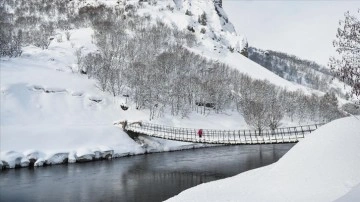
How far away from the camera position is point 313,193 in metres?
17.6

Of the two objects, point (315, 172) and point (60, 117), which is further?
point (60, 117)

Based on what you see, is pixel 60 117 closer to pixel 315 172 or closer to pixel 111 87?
pixel 111 87

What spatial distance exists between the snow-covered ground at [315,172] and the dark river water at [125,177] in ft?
30.9

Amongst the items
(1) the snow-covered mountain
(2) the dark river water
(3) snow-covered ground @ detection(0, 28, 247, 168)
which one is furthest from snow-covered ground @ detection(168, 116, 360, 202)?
(1) the snow-covered mountain

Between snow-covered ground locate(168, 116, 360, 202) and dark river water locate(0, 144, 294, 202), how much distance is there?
30.9ft

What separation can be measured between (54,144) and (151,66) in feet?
170

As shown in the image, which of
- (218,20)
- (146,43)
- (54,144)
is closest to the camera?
(54,144)

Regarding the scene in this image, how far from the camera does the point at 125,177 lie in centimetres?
3759

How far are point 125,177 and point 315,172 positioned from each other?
22.9 m

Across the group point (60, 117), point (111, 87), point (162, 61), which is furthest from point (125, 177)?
point (162, 61)

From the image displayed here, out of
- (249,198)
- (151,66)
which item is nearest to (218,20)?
(151,66)

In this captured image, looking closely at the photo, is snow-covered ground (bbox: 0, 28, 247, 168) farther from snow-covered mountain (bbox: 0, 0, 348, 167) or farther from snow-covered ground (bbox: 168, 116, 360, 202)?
snow-covered ground (bbox: 168, 116, 360, 202)

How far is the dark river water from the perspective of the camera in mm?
30156

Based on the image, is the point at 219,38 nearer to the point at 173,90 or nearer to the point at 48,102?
the point at 173,90
